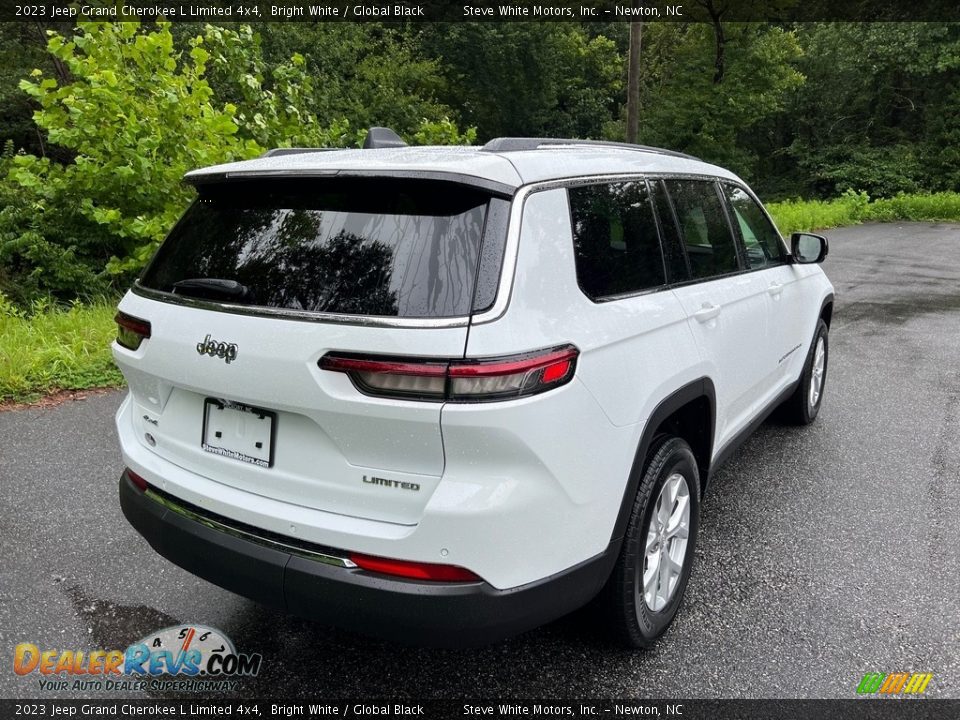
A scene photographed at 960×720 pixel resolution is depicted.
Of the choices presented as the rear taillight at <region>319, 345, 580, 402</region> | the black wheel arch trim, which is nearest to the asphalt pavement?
the black wheel arch trim

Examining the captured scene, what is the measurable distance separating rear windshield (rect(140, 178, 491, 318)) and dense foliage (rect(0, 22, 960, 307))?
5997 millimetres

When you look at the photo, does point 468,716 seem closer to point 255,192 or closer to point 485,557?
point 485,557

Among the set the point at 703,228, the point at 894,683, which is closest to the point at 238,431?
the point at 703,228

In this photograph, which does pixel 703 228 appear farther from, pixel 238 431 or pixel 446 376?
pixel 238 431

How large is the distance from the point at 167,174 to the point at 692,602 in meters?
7.11

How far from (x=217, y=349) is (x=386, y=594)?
88 centimetres

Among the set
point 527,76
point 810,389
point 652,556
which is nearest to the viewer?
point 652,556

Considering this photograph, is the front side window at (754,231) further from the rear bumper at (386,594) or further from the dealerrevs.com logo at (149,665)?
the dealerrevs.com logo at (149,665)

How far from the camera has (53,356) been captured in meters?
6.01

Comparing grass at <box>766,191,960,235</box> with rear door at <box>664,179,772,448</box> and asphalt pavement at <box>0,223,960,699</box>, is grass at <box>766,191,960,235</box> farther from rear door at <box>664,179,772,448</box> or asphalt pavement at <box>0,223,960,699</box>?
rear door at <box>664,179,772,448</box>

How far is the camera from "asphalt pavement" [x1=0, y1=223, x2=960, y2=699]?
2551 mm

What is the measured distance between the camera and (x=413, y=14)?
33688mm

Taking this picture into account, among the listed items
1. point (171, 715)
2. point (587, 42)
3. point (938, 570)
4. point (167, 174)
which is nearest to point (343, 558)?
point (171, 715)

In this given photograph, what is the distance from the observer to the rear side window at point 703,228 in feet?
10.2
